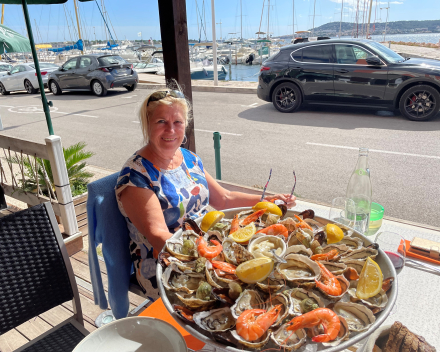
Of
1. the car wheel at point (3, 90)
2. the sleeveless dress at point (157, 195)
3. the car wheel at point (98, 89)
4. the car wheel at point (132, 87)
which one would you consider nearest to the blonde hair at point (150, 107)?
the sleeveless dress at point (157, 195)

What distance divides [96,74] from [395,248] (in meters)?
13.3

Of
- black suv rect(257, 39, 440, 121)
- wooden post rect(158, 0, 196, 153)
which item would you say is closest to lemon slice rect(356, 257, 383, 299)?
wooden post rect(158, 0, 196, 153)

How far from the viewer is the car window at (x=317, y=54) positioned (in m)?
7.59

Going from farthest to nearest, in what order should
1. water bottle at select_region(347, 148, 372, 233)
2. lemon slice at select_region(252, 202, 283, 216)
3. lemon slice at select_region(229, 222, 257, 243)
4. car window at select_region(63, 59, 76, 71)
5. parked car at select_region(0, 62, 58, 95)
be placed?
parked car at select_region(0, 62, 58, 95)
car window at select_region(63, 59, 76, 71)
water bottle at select_region(347, 148, 372, 233)
lemon slice at select_region(252, 202, 283, 216)
lemon slice at select_region(229, 222, 257, 243)

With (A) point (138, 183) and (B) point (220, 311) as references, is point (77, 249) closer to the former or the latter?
(A) point (138, 183)

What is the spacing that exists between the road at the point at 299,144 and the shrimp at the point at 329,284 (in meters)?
2.09

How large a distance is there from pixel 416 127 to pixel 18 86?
16.2 metres

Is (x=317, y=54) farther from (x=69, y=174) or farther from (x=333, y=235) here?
(x=333, y=235)

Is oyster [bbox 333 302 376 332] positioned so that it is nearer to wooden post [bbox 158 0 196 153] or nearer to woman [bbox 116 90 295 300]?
woman [bbox 116 90 295 300]

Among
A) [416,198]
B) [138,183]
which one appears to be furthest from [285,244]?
[416,198]

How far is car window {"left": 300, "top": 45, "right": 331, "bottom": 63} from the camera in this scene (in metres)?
7.59

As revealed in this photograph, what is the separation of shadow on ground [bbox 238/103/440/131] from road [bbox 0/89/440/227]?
0.06 ft

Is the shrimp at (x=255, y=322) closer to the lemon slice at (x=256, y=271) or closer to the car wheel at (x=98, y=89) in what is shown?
the lemon slice at (x=256, y=271)

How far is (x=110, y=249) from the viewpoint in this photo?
1.68 metres
